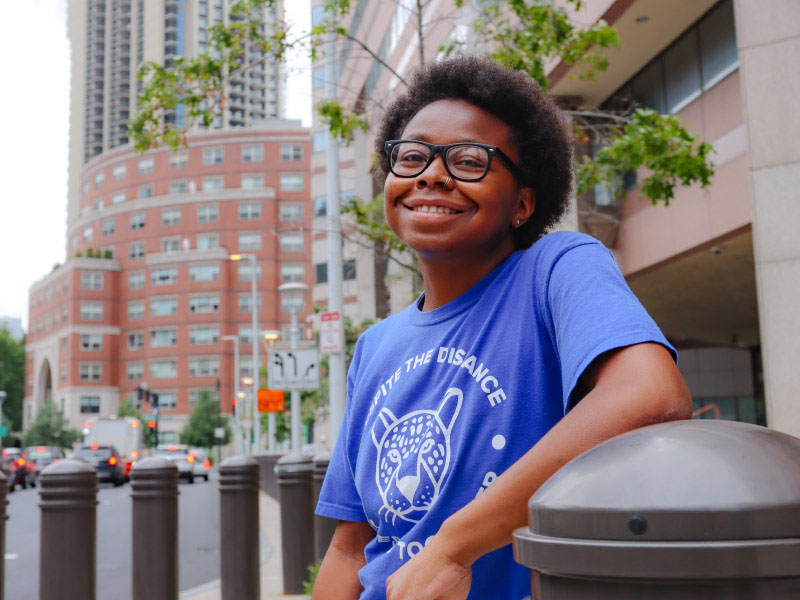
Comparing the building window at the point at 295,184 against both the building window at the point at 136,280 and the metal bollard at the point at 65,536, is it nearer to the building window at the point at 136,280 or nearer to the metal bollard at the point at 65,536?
the building window at the point at 136,280

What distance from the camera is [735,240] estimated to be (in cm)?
1400

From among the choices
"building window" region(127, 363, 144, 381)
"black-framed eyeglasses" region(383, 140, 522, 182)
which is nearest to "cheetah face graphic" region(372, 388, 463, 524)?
"black-framed eyeglasses" region(383, 140, 522, 182)

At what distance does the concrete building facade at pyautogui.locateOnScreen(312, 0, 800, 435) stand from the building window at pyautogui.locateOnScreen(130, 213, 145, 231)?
2570 inches

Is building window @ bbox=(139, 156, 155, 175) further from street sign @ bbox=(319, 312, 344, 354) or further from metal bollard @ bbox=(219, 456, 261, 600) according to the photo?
metal bollard @ bbox=(219, 456, 261, 600)

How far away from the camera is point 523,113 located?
2.00 meters

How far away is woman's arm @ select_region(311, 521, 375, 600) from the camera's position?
6.49 feet

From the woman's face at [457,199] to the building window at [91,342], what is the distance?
8938 centimetres

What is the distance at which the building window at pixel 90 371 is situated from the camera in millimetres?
86000

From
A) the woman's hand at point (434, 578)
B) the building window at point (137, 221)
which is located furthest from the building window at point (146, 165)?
the woman's hand at point (434, 578)

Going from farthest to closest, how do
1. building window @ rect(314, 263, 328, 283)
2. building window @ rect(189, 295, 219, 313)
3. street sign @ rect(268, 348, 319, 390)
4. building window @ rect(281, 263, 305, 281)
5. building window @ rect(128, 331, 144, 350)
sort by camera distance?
building window @ rect(281, 263, 305, 281) < building window @ rect(128, 331, 144, 350) < building window @ rect(189, 295, 219, 313) < building window @ rect(314, 263, 328, 283) < street sign @ rect(268, 348, 319, 390)

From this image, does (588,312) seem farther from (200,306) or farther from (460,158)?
(200,306)

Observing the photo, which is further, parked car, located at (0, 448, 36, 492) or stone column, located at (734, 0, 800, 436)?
parked car, located at (0, 448, 36, 492)

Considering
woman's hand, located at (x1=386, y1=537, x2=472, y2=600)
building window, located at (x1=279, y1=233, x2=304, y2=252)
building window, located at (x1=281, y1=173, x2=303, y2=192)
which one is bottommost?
woman's hand, located at (x1=386, y1=537, x2=472, y2=600)

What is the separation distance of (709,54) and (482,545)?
1435cm
